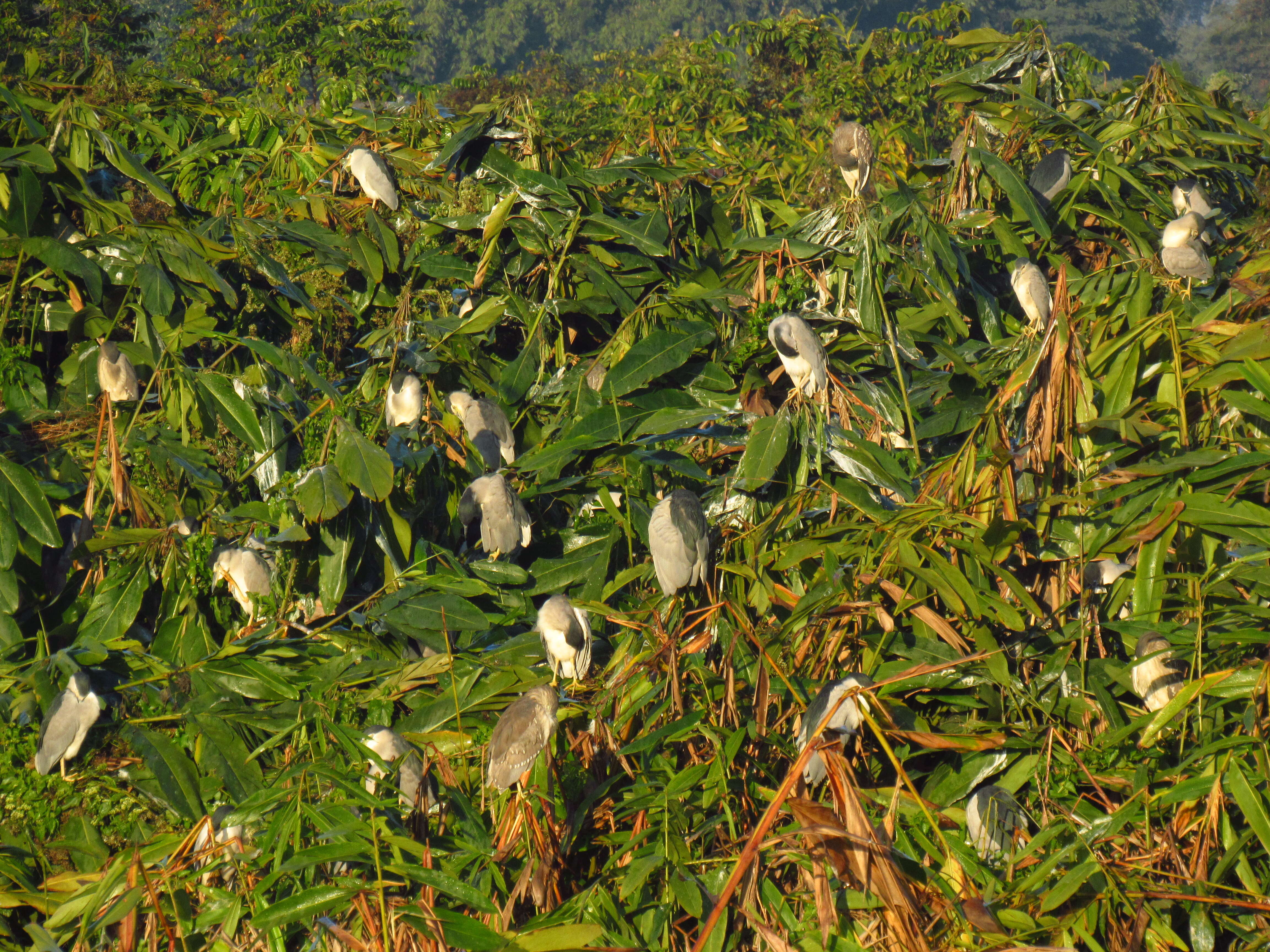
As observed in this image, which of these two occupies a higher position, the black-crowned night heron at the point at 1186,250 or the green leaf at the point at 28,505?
the black-crowned night heron at the point at 1186,250

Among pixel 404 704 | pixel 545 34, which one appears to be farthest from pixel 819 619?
pixel 545 34

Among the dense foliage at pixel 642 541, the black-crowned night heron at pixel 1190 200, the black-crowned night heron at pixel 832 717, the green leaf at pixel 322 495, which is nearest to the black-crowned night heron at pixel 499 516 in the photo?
the dense foliage at pixel 642 541

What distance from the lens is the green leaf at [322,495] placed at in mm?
2146

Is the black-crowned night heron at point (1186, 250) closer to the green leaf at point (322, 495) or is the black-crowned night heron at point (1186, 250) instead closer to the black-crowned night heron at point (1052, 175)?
the black-crowned night heron at point (1052, 175)

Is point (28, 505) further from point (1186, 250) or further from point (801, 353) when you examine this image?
point (1186, 250)

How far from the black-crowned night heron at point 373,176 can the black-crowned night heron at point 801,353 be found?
1.41 m

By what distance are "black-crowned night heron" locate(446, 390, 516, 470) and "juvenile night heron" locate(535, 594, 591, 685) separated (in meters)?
0.56

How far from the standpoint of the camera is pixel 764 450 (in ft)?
7.18

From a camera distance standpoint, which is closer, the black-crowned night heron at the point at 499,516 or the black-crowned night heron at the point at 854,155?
the black-crowned night heron at the point at 499,516

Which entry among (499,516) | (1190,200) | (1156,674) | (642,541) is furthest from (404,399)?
(1190,200)

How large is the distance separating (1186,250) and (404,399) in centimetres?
217

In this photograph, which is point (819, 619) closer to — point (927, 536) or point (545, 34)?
point (927, 536)

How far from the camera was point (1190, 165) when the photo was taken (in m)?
3.09

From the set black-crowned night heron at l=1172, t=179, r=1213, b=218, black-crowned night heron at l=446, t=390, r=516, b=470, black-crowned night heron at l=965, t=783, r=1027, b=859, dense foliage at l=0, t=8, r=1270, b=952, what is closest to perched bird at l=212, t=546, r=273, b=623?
dense foliage at l=0, t=8, r=1270, b=952
